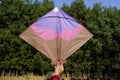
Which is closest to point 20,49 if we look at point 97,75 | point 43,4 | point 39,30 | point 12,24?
point 12,24

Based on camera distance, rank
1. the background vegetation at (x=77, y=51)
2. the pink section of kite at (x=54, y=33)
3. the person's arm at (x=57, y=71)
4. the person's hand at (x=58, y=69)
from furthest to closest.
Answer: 1. the background vegetation at (x=77, y=51)
2. the pink section of kite at (x=54, y=33)
3. the person's hand at (x=58, y=69)
4. the person's arm at (x=57, y=71)

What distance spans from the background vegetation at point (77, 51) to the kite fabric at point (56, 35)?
27653mm

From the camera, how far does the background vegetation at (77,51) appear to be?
3425cm

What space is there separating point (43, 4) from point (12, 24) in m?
4.29

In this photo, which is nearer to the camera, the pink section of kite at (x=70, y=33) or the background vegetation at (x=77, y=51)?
the pink section of kite at (x=70, y=33)

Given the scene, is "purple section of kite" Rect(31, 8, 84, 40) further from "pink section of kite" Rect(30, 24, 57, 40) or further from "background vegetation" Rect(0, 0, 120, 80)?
"background vegetation" Rect(0, 0, 120, 80)

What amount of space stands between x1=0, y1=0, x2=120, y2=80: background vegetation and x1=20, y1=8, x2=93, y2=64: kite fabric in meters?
27.7

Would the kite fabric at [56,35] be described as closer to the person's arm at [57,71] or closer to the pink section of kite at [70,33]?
the pink section of kite at [70,33]

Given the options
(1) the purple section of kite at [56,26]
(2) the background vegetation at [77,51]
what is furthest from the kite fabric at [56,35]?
(2) the background vegetation at [77,51]

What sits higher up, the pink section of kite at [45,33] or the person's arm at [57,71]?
the pink section of kite at [45,33]

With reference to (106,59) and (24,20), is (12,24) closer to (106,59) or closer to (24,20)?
(24,20)

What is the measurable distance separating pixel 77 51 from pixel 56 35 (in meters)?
29.1

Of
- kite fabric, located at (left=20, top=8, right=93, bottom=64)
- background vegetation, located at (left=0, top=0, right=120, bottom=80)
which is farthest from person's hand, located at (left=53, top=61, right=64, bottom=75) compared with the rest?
background vegetation, located at (left=0, top=0, right=120, bottom=80)

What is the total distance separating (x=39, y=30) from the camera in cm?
653
